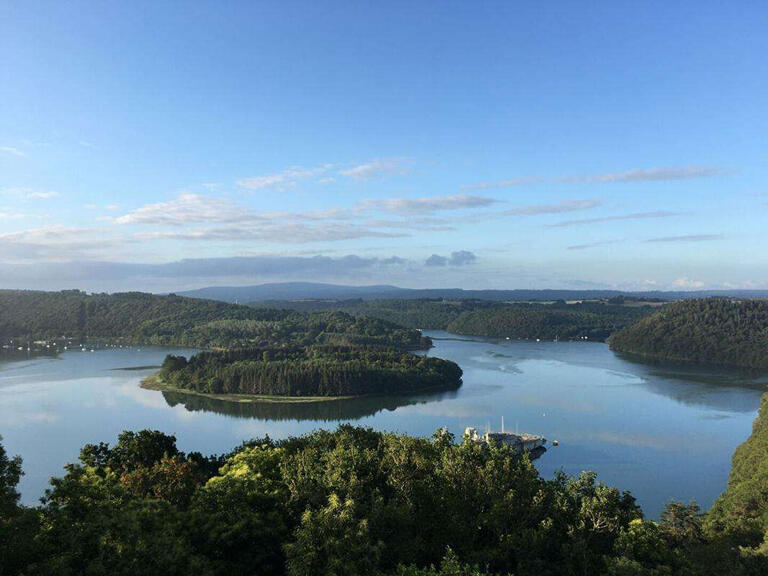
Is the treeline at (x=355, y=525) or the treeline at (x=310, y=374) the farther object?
the treeline at (x=310, y=374)

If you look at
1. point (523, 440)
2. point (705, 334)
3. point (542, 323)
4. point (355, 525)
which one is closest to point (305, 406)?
point (523, 440)

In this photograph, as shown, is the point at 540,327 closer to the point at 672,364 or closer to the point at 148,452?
the point at 672,364

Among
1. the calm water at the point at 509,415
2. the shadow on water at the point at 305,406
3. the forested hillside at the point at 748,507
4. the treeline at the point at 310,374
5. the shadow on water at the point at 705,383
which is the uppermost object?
the forested hillside at the point at 748,507

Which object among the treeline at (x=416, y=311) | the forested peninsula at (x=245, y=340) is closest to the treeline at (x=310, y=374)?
the forested peninsula at (x=245, y=340)

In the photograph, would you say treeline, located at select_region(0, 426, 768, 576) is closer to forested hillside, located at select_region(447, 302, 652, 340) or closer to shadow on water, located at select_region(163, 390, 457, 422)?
shadow on water, located at select_region(163, 390, 457, 422)

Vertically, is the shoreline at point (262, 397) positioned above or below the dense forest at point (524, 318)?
below

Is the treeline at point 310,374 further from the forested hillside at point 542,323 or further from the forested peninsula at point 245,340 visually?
the forested hillside at point 542,323

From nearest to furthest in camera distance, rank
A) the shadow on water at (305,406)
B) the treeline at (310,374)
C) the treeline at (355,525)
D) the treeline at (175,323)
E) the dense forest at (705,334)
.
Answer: the treeline at (355,525) < the shadow on water at (305,406) < the treeline at (310,374) < the dense forest at (705,334) < the treeline at (175,323)

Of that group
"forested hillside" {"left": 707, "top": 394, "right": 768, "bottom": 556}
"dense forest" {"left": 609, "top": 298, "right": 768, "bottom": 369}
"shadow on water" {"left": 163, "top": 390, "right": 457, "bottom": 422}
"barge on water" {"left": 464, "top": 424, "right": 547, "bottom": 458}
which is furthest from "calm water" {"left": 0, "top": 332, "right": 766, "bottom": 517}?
"dense forest" {"left": 609, "top": 298, "right": 768, "bottom": 369}

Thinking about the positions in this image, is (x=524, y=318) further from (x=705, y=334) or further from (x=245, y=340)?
(x=245, y=340)
